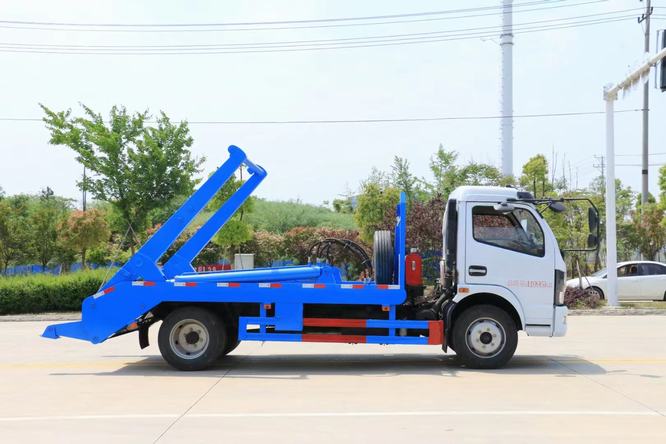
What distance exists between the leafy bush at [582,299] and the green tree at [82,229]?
2132 cm

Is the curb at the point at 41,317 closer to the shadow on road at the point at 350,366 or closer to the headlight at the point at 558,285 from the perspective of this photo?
the shadow on road at the point at 350,366

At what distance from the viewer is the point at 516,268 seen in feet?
37.9

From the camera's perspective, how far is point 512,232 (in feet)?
38.4

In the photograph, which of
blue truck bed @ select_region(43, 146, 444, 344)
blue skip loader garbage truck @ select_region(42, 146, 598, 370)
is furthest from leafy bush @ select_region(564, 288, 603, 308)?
blue truck bed @ select_region(43, 146, 444, 344)

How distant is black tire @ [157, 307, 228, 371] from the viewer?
11.6 m

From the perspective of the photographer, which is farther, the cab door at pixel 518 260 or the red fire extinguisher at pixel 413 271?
the red fire extinguisher at pixel 413 271

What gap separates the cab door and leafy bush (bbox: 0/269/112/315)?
49.7 feet

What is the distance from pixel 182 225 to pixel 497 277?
4772 mm

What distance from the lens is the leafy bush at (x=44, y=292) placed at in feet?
77.2

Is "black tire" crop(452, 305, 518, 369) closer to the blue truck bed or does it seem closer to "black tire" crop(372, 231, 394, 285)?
the blue truck bed

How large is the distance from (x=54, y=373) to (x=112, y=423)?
167 inches

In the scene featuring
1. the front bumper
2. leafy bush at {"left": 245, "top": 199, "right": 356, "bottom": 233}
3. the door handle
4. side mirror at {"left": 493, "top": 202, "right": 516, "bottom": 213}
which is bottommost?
the front bumper

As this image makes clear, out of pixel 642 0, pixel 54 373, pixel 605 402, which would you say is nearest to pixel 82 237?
pixel 54 373

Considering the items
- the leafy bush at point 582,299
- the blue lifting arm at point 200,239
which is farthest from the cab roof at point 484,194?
the leafy bush at point 582,299
